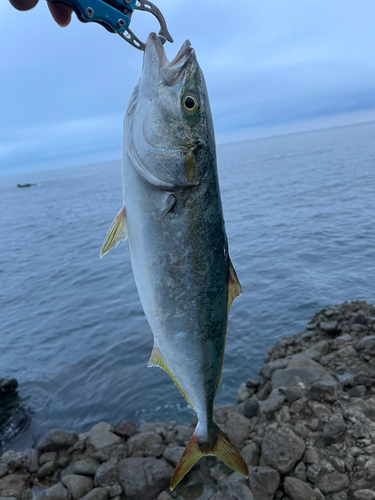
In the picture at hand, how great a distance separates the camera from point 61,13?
2.96 metres

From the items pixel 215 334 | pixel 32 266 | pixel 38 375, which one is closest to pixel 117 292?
pixel 38 375

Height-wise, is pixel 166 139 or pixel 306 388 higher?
pixel 166 139

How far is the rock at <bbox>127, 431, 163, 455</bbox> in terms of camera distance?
646cm

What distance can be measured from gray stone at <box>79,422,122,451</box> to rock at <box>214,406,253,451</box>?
1.87m

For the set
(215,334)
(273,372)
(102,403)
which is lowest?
(102,403)

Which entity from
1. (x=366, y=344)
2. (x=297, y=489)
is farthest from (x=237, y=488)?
(x=366, y=344)

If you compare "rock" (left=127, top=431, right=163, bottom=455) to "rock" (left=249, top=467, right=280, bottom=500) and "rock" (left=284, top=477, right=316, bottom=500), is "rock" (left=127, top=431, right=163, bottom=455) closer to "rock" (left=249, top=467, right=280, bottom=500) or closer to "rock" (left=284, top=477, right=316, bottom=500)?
"rock" (left=249, top=467, right=280, bottom=500)

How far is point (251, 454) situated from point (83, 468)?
8.67ft

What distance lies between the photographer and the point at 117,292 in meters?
15.8

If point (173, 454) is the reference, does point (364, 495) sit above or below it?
above

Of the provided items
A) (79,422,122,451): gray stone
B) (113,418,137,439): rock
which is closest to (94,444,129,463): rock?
(79,422,122,451): gray stone

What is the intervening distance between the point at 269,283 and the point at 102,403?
795 centimetres

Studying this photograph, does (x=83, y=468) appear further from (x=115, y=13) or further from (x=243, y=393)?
(x=115, y=13)

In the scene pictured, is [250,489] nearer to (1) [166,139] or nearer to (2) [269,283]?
(1) [166,139]
